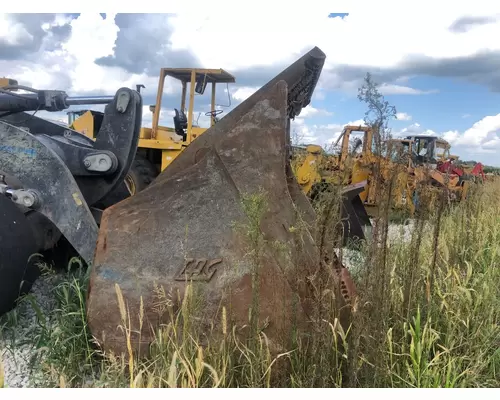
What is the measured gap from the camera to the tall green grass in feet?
7.95

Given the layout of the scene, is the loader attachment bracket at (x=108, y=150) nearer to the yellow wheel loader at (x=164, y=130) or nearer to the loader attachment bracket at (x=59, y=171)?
the loader attachment bracket at (x=59, y=171)

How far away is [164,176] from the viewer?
10.6 feet

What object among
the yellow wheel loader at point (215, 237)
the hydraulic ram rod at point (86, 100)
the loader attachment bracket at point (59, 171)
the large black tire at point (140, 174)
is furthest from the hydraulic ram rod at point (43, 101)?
the large black tire at point (140, 174)

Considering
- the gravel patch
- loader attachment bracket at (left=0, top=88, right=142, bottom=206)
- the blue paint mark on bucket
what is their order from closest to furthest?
the gravel patch, the blue paint mark on bucket, loader attachment bracket at (left=0, top=88, right=142, bottom=206)

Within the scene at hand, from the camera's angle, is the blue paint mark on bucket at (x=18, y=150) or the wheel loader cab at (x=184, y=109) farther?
the wheel loader cab at (x=184, y=109)

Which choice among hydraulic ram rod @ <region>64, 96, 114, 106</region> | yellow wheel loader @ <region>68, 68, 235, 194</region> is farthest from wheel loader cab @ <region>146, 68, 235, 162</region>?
hydraulic ram rod @ <region>64, 96, 114, 106</region>

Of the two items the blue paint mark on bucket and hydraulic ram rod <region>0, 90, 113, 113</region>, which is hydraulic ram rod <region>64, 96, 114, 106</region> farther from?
the blue paint mark on bucket

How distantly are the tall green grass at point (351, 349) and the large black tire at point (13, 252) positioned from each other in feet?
1.00

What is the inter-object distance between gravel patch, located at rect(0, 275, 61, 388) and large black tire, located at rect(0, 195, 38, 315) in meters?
0.16

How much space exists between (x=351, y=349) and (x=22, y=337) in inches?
89.4

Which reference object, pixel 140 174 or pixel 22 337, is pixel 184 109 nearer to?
pixel 140 174

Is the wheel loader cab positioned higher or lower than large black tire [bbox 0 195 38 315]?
higher

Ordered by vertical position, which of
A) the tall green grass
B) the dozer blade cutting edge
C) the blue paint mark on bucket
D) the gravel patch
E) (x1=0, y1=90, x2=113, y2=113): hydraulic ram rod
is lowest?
the gravel patch

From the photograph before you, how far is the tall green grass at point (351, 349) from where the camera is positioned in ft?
7.95
